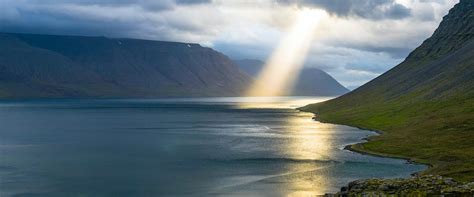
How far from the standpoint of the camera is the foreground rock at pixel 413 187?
185 feet

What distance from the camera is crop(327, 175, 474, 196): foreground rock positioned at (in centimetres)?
5635

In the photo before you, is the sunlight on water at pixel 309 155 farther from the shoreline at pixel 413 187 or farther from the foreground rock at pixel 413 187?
the foreground rock at pixel 413 187

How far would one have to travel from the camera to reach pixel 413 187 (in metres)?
62.5

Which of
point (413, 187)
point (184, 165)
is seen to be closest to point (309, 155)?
point (184, 165)

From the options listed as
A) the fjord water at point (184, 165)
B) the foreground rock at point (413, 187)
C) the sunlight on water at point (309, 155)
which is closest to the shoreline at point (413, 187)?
the foreground rock at point (413, 187)

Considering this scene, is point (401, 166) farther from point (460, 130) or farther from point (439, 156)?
point (460, 130)

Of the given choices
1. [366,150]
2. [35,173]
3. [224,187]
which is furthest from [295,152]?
[35,173]

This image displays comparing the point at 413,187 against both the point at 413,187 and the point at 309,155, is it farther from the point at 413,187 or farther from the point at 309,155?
the point at 309,155

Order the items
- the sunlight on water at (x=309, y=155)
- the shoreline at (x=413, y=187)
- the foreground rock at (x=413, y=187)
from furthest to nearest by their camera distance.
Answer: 1. the sunlight on water at (x=309, y=155)
2. the shoreline at (x=413, y=187)
3. the foreground rock at (x=413, y=187)

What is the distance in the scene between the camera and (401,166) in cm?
10644

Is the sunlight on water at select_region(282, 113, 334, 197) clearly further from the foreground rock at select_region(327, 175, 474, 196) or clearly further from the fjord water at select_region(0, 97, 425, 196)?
the foreground rock at select_region(327, 175, 474, 196)

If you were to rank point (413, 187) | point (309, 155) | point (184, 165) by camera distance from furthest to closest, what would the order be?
point (309, 155) < point (184, 165) < point (413, 187)

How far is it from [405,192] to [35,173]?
214 ft

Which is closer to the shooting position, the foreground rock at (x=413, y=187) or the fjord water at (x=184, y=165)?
the foreground rock at (x=413, y=187)
